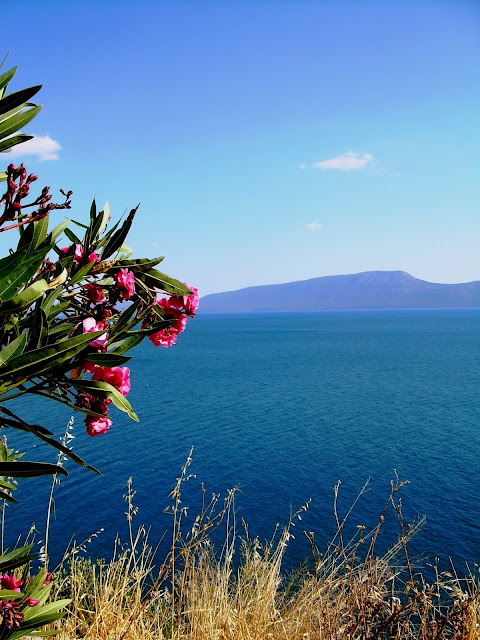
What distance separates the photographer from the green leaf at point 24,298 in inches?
44.4

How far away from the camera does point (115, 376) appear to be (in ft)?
4.43

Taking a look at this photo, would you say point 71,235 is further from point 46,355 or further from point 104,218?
point 46,355

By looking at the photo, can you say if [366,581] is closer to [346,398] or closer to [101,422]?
[101,422]

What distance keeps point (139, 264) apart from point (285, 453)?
21342mm

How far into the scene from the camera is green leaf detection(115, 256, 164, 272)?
5.12 ft

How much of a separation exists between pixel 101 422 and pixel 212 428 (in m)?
25.2

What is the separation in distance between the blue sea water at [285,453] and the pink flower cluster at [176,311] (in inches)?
179

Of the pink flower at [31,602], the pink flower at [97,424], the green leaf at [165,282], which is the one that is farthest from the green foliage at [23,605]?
the green leaf at [165,282]

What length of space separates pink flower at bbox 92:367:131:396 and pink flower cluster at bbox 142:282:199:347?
0.80ft

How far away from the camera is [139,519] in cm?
1598

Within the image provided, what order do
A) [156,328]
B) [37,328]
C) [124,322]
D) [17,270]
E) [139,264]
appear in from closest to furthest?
[17,270], [37,328], [156,328], [124,322], [139,264]

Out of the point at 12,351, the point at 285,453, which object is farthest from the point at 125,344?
the point at 285,453

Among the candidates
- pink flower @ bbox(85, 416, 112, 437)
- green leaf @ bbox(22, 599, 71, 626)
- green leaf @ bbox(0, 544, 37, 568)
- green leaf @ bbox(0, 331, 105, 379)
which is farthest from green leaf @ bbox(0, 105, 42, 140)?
green leaf @ bbox(22, 599, 71, 626)

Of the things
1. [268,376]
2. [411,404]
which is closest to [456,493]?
[411,404]
